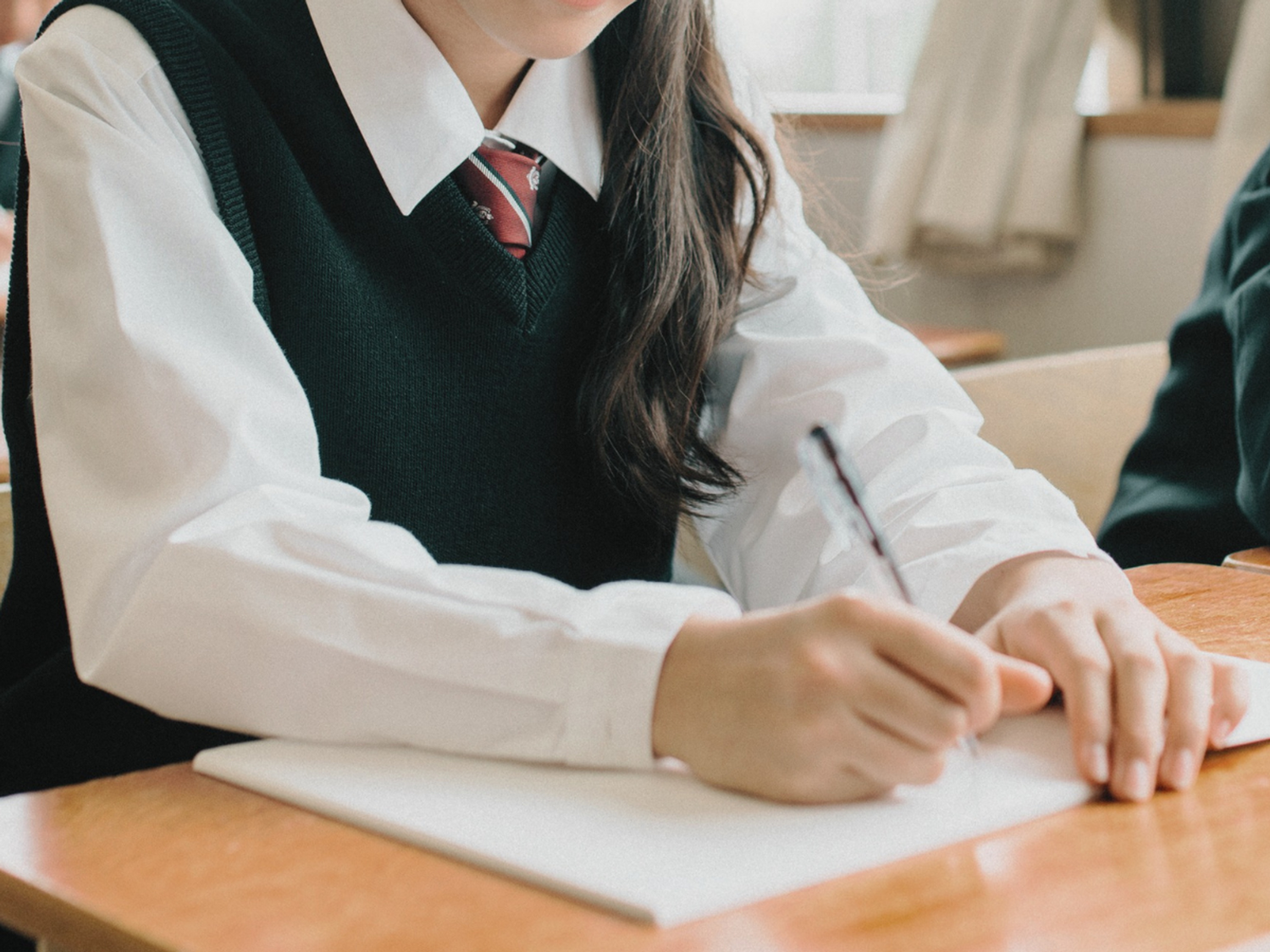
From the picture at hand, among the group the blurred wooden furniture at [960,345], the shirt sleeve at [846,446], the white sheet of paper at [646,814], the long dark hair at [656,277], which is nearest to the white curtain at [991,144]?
the blurred wooden furniture at [960,345]

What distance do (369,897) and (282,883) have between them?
35 mm

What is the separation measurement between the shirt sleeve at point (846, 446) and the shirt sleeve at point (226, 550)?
0.25 metres

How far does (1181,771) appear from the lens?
621mm

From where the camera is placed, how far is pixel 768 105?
125 centimetres

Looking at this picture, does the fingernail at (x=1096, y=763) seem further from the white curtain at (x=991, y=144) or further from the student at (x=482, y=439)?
the white curtain at (x=991, y=144)

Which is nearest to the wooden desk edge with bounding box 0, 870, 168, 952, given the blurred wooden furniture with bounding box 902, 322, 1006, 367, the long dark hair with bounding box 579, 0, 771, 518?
the long dark hair with bounding box 579, 0, 771, 518

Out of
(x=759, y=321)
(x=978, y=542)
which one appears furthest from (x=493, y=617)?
(x=759, y=321)

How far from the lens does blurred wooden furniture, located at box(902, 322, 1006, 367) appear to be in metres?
2.48

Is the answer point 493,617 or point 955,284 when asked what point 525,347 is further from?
point 955,284

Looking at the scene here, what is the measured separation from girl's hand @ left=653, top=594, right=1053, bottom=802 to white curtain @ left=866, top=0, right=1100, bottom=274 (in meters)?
2.45

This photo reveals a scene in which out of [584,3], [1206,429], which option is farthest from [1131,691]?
[1206,429]

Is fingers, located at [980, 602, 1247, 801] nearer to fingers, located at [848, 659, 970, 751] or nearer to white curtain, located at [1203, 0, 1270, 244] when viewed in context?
fingers, located at [848, 659, 970, 751]

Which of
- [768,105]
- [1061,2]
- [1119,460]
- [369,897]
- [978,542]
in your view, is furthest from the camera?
[1061,2]

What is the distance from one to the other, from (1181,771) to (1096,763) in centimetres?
4
